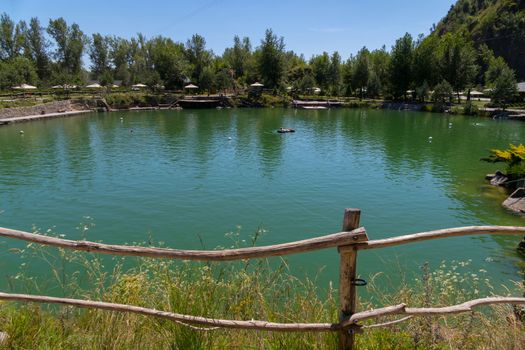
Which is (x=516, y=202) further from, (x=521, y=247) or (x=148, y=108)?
(x=148, y=108)

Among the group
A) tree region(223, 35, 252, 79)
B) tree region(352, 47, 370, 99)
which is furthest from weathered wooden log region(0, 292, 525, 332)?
tree region(223, 35, 252, 79)

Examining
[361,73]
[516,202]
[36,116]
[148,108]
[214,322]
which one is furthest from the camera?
[361,73]

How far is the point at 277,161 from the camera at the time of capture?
27578 millimetres

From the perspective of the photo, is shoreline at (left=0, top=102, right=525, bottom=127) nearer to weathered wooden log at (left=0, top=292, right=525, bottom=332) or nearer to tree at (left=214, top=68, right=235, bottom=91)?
tree at (left=214, top=68, right=235, bottom=91)

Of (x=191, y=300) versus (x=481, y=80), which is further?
(x=481, y=80)

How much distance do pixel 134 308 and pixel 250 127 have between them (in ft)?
139

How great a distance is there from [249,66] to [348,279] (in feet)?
301

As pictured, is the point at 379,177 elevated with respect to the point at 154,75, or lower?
lower

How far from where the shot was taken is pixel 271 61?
7869 cm

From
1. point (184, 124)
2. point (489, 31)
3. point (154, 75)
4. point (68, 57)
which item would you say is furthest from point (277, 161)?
point (489, 31)

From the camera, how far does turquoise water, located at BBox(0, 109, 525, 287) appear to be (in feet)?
43.1

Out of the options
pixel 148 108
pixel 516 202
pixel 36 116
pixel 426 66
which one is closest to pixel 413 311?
pixel 516 202

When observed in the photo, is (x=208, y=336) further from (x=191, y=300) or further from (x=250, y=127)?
(x=250, y=127)

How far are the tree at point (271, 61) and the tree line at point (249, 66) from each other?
0.62 ft
